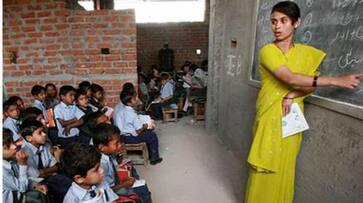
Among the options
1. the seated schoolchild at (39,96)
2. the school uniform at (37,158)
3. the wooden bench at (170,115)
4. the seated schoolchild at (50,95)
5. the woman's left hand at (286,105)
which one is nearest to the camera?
the woman's left hand at (286,105)

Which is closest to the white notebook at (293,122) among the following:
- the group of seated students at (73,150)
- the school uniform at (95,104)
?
the group of seated students at (73,150)

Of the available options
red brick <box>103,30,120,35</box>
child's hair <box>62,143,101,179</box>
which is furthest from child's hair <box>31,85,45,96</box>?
child's hair <box>62,143,101,179</box>

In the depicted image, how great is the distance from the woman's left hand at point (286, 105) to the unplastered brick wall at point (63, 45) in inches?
96.3

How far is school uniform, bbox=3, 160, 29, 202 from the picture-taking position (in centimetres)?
178

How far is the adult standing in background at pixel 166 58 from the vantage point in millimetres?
8867

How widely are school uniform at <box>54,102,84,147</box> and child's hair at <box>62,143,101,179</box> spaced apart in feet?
4.85

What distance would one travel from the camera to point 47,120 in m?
3.27

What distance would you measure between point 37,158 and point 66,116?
36.3 inches

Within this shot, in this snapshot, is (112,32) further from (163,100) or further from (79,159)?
(79,159)

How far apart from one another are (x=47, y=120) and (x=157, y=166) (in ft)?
3.87

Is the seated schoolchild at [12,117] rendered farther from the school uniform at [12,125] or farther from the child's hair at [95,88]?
the child's hair at [95,88]

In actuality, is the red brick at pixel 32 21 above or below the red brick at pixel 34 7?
below

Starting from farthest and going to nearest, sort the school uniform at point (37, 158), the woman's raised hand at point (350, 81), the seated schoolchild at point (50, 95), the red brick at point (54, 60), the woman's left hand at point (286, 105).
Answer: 1. the red brick at point (54, 60)
2. the seated schoolchild at point (50, 95)
3. the school uniform at point (37, 158)
4. the woman's left hand at point (286, 105)
5. the woman's raised hand at point (350, 81)

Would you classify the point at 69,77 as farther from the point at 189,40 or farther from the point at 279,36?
the point at 189,40
